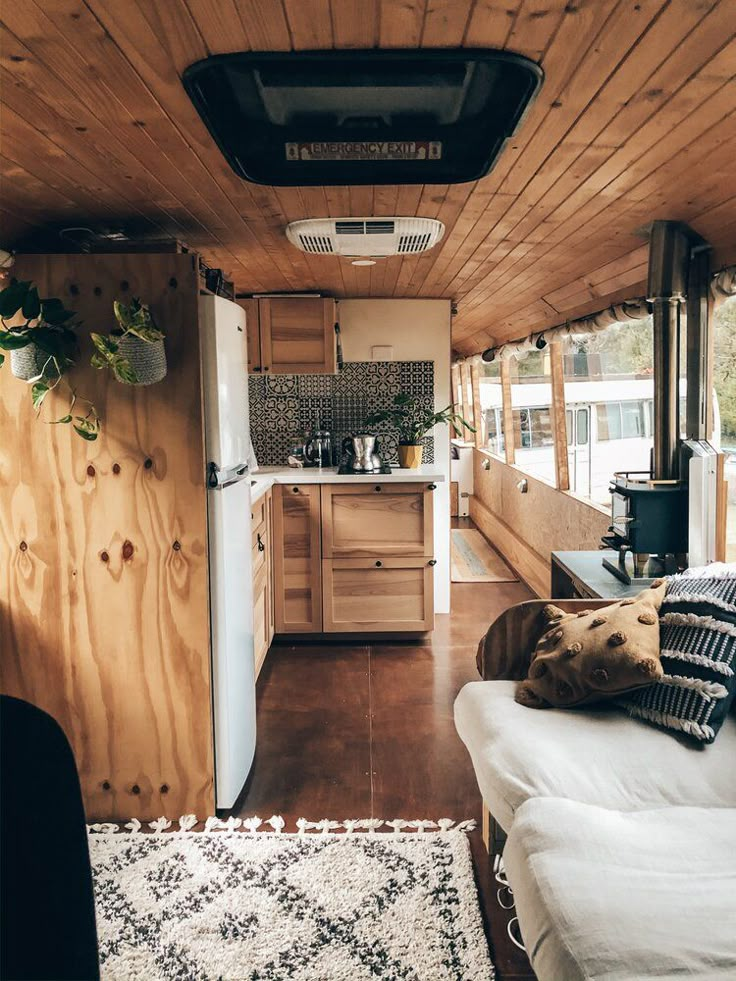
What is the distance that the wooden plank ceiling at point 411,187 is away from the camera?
1.30 metres

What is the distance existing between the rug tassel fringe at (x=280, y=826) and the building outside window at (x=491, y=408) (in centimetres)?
578

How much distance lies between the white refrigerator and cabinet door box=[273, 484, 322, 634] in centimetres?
153

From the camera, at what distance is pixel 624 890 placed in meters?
1.42

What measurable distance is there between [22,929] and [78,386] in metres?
1.95

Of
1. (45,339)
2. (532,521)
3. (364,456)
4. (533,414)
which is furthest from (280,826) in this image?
(533,414)

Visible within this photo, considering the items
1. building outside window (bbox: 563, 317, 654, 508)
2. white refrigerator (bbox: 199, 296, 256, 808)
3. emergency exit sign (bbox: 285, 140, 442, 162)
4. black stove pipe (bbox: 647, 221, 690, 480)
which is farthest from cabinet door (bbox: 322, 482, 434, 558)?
emergency exit sign (bbox: 285, 140, 442, 162)

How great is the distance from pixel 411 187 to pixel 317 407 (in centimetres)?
307

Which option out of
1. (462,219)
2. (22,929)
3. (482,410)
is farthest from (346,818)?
(482,410)

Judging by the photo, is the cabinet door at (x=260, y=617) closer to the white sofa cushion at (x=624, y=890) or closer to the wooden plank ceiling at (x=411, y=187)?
the wooden plank ceiling at (x=411, y=187)

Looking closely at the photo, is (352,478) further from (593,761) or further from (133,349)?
(593,761)

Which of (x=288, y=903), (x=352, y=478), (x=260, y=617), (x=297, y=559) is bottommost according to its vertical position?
(x=288, y=903)

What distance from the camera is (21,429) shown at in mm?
2529

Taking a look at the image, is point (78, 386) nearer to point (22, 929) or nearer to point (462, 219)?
point (462, 219)

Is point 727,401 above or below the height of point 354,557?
above
